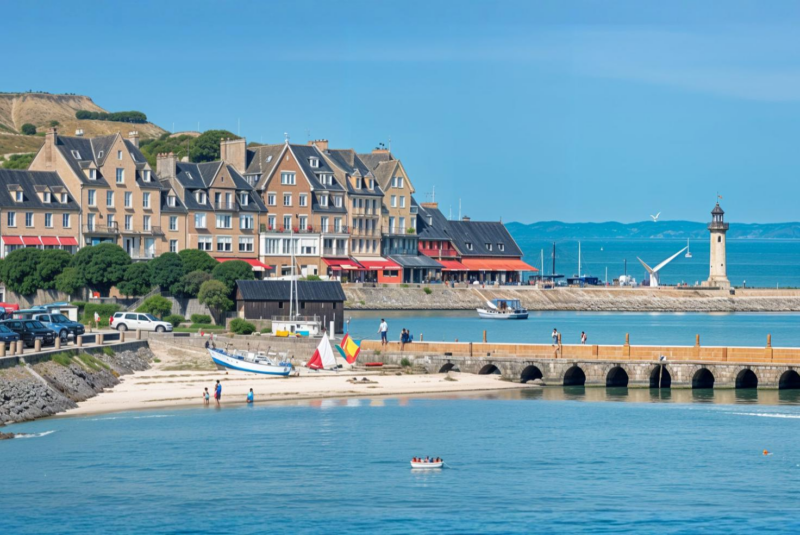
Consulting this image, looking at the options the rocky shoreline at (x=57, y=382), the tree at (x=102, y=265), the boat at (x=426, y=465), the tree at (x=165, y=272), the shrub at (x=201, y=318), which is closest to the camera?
the boat at (x=426, y=465)

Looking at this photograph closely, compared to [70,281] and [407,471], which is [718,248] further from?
[407,471]

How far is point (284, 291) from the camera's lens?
85.8 m

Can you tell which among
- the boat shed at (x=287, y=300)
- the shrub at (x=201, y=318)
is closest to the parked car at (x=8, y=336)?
the boat shed at (x=287, y=300)

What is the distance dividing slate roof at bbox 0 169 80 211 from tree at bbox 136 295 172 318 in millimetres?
17884

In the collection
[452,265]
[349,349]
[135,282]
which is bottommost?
[349,349]

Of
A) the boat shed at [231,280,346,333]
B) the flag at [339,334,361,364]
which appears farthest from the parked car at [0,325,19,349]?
the boat shed at [231,280,346,333]

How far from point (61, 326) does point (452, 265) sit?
7377cm

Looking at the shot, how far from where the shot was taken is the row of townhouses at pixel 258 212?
104625mm

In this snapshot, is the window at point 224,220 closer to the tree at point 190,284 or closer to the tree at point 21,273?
the tree at point 190,284

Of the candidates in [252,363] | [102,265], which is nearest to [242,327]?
[252,363]

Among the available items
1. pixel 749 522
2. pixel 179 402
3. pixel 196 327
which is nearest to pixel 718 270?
pixel 196 327

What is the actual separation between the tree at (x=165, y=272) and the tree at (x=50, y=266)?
6.33 m

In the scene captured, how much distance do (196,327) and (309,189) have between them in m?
41.4

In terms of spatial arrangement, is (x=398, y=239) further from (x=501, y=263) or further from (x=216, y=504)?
(x=216, y=504)
